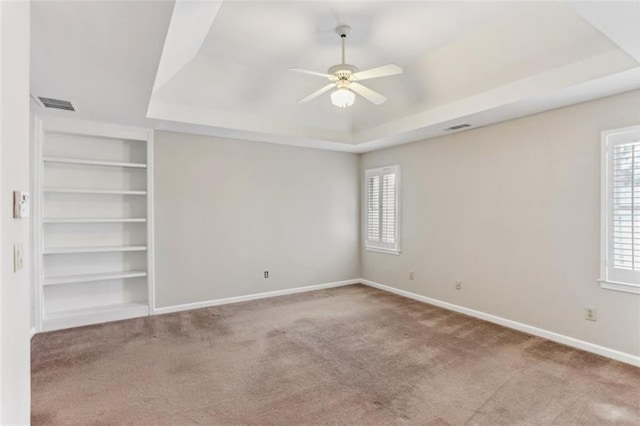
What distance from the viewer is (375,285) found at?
19.7 feet

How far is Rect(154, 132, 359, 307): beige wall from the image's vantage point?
182 inches

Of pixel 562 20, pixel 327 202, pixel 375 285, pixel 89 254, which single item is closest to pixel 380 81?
pixel 562 20

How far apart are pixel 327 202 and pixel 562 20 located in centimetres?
397

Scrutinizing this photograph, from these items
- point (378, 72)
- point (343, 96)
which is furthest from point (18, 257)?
point (378, 72)

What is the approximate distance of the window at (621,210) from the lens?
3033 millimetres

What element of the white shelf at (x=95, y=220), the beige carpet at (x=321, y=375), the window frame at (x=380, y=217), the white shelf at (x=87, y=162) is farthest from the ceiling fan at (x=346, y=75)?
the white shelf at (x=95, y=220)

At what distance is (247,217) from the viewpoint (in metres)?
5.20

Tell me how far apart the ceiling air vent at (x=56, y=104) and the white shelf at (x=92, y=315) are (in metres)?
2.38

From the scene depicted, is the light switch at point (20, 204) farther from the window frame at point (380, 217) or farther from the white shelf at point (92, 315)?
the window frame at point (380, 217)

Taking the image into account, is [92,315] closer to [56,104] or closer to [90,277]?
[90,277]

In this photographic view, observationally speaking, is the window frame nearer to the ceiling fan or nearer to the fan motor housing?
the ceiling fan

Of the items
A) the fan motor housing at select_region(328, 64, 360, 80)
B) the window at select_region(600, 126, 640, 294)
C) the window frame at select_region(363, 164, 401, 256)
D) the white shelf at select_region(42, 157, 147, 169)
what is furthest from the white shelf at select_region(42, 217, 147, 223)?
the window at select_region(600, 126, 640, 294)

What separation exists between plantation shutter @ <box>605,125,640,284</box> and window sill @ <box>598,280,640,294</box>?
3 centimetres

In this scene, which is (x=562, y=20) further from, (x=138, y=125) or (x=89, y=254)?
(x=89, y=254)
